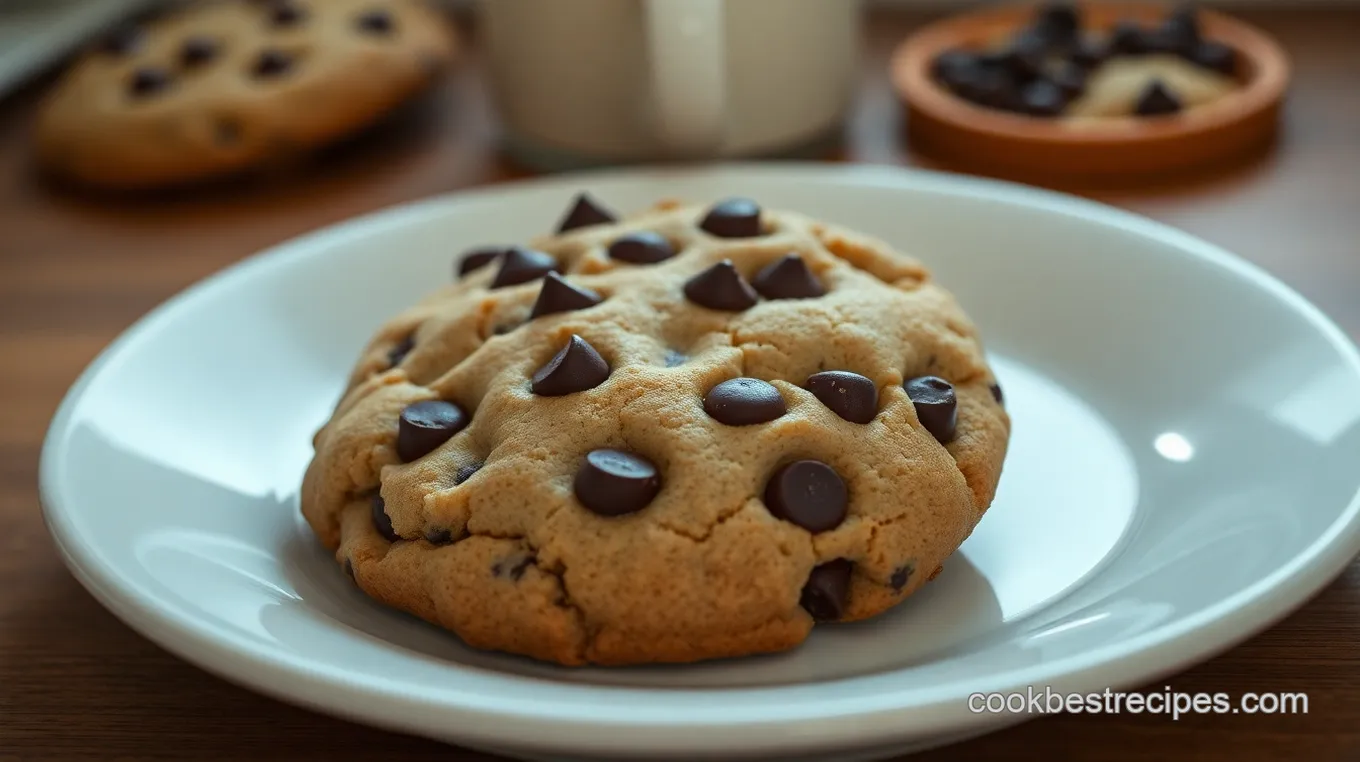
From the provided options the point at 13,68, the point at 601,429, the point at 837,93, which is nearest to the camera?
the point at 601,429

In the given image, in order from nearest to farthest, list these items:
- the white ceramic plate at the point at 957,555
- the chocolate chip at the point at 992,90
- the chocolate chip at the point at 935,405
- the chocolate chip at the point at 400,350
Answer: the white ceramic plate at the point at 957,555 → the chocolate chip at the point at 935,405 → the chocolate chip at the point at 400,350 → the chocolate chip at the point at 992,90

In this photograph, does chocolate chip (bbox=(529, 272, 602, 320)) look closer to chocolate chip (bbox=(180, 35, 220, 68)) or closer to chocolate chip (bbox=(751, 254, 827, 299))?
chocolate chip (bbox=(751, 254, 827, 299))

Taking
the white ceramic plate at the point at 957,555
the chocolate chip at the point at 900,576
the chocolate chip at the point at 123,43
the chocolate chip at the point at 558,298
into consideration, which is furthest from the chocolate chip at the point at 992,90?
the chocolate chip at the point at 123,43

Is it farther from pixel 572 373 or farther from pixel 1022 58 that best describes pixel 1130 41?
pixel 572 373

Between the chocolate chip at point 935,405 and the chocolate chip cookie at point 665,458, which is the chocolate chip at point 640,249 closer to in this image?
the chocolate chip cookie at point 665,458

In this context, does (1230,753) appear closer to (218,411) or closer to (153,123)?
(218,411)

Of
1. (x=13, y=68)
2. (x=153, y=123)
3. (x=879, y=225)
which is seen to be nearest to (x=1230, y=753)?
(x=879, y=225)

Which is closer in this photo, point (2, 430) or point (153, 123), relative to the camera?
point (2, 430)
